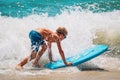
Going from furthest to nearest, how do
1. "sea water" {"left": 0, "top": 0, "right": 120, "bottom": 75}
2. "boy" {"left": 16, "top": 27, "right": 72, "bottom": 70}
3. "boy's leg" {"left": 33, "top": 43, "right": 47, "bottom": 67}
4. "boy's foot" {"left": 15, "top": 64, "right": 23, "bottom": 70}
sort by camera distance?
"sea water" {"left": 0, "top": 0, "right": 120, "bottom": 75} → "boy's leg" {"left": 33, "top": 43, "right": 47, "bottom": 67} → "boy" {"left": 16, "top": 27, "right": 72, "bottom": 70} → "boy's foot" {"left": 15, "top": 64, "right": 23, "bottom": 70}

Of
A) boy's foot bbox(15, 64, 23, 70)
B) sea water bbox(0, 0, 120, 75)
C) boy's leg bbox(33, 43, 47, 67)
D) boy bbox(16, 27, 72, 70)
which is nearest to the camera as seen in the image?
boy's foot bbox(15, 64, 23, 70)

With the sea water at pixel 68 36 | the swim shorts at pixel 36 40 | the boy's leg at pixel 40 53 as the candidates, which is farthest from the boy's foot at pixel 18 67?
the swim shorts at pixel 36 40

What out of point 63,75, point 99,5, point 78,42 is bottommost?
point 63,75

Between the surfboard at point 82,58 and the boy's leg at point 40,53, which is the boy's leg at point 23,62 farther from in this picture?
the surfboard at point 82,58

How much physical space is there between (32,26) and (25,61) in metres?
4.22

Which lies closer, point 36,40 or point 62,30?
point 62,30

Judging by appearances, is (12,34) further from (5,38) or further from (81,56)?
(81,56)

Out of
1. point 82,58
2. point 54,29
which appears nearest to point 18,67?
point 82,58

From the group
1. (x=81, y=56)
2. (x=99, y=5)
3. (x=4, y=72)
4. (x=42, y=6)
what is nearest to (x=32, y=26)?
(x=81, y=56)

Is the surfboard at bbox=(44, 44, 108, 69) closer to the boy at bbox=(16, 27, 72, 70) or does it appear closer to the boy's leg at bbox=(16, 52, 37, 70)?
the boy at bbox=(16, 27, 72, 70)

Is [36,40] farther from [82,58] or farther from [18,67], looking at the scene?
[82,58]

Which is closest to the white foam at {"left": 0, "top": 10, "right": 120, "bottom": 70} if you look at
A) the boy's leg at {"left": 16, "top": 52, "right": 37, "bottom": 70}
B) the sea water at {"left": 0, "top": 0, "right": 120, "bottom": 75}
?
the sea water at {"left": 0, "top": 0, "right": 120, "bottom": 75}

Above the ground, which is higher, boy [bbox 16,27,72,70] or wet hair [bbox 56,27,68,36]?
wet hair [bbox 56,27,68,36]

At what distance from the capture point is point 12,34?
10.3 m
